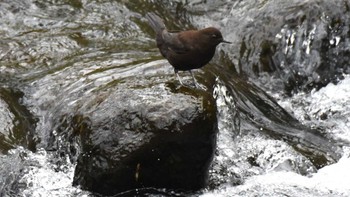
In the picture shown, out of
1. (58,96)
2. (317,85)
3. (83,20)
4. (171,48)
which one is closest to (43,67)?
(58,96)

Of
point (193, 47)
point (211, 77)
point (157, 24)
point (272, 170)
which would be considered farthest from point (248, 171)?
point (157, 24)

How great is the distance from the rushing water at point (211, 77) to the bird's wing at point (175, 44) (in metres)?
0.31

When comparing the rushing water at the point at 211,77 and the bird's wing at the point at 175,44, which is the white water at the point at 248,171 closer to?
the rushing water at the point at 211,77

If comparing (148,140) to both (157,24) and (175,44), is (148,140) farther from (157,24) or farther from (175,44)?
(157,24)

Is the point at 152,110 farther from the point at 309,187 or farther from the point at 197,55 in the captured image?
the point at 309,187

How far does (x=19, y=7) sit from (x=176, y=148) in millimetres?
4682

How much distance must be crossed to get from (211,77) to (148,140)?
1.69 metres

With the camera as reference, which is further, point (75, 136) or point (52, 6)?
point (52, 6)

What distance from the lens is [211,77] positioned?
6688 millimetres

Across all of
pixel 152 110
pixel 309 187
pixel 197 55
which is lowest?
pixel 309 187

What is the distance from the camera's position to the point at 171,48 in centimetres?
571

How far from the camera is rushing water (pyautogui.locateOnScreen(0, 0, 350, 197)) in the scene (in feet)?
19.1

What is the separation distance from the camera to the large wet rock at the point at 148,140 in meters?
5.20

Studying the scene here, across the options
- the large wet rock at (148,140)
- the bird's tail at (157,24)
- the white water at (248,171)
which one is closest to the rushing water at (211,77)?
the white water at (248,171)
